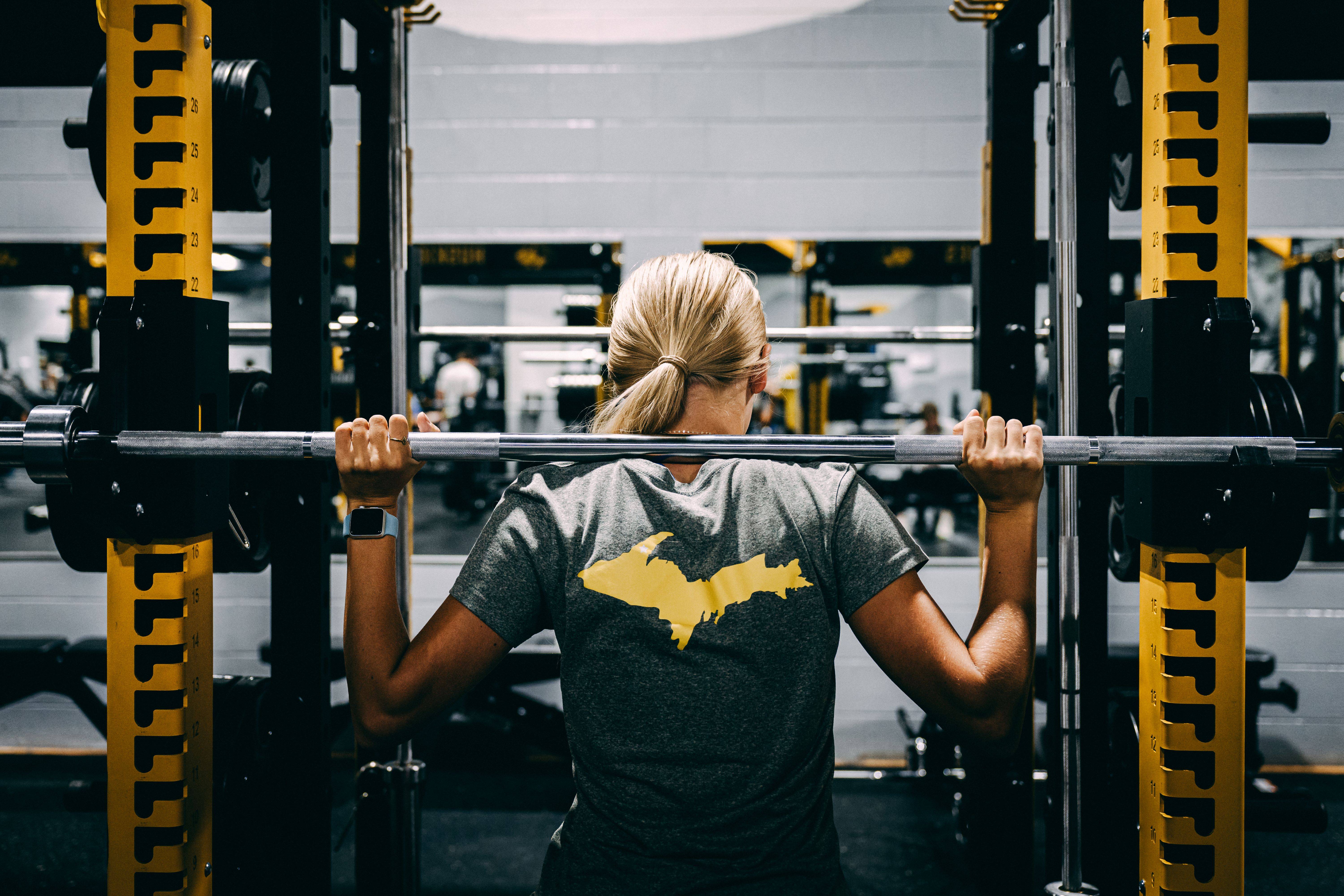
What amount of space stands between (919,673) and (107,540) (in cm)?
105

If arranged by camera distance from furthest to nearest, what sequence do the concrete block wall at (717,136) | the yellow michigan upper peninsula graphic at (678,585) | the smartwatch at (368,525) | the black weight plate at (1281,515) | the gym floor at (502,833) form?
1. the concrete block wall at (717,136)
2. the gym floor at (502,833)
3. the black weight plate at (1281,515)
4. the smartwatch at (368,525)
5. the yellow michigan upper peninsula graphic at (678,585)

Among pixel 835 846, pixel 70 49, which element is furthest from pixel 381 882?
pixel 70 49

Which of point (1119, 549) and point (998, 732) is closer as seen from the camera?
point (998, 732)

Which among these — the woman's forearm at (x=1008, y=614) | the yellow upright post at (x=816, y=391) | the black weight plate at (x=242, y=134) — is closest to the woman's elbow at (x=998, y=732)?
the woman's forearm at (x=1008, y=614)

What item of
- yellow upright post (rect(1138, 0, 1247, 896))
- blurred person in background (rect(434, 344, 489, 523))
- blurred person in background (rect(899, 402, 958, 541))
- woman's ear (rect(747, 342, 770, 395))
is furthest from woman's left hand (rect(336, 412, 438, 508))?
blurred person in background (rect(899, 402, 958, 541))

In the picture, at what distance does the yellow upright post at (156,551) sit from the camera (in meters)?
1.03

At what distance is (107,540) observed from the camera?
108 cm

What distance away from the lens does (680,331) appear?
88 centimetres

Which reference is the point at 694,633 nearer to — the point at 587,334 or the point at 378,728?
the point at 378,728

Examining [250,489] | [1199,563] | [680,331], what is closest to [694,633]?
[680,331]

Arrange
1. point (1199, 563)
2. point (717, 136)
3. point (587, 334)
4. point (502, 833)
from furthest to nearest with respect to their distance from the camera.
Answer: point (717, 136)
point (502, 833)
point (587, 334)
point (1199, 563)

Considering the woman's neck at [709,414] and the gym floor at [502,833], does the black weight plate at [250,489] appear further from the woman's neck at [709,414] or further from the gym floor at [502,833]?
the gym floor at [502,833]

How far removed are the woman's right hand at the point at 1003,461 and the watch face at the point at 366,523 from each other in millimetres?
673

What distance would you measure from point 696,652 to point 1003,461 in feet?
1.43
